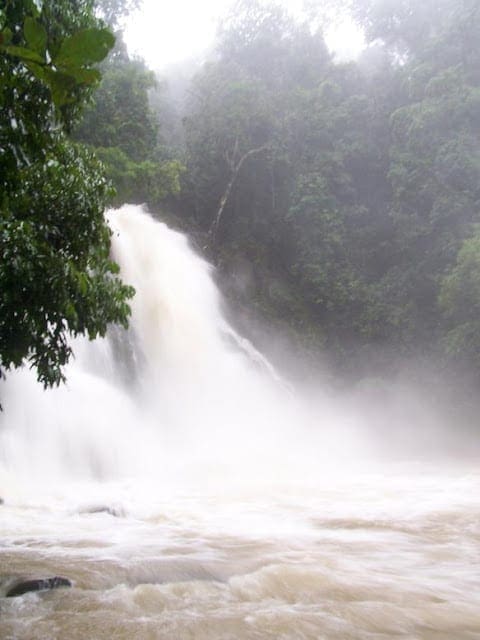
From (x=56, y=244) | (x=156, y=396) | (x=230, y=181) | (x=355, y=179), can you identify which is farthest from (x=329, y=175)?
(x=56, y=244)

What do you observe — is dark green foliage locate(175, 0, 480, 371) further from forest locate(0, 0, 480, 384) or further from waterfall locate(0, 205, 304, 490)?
waterfall locate(0, 205, 304, 490)

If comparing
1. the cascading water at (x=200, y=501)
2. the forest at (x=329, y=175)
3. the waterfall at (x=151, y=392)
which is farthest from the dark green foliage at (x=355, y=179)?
the cascading water at (x=200, y=501)

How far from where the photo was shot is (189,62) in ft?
110

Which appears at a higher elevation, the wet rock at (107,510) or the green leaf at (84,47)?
the wet rock at (107,510)

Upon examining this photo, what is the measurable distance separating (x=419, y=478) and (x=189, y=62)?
2809 cm

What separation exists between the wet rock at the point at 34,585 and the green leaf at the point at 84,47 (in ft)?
12.3

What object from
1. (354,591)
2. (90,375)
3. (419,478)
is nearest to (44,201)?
(354,591)

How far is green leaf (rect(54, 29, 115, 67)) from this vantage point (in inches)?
51.9

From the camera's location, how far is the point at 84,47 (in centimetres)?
134

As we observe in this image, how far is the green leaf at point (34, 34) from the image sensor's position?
1340 millimetres

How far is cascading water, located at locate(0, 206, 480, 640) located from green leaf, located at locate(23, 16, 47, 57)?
10.4 ft

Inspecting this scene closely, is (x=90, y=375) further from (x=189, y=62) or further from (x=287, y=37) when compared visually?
(x=189, y=62)

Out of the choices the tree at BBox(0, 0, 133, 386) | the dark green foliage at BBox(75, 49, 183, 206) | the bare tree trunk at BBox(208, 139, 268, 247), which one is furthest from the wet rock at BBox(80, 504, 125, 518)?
the bare tree trunk at BBox(208, 139, 268, 247)

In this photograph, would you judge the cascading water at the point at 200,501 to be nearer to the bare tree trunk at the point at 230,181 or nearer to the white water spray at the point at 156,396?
the white water spray at the point at 156,396
